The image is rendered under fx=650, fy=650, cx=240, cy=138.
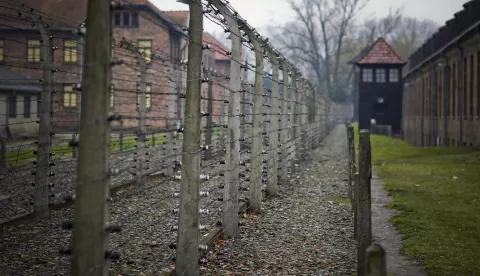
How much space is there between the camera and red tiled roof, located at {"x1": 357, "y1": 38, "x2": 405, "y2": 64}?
50.4 metres

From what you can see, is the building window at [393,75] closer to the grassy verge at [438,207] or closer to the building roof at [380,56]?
the building roof at [380,56]

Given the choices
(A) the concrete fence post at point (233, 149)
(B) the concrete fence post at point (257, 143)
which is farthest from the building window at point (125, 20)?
(A) the concrete fence post at point (233, 149)

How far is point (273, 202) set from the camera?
39.5ft

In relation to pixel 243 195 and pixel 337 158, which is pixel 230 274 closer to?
pixel 243 195

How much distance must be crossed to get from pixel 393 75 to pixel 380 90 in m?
1.83

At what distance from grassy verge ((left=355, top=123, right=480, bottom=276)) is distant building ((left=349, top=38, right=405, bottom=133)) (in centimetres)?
2821

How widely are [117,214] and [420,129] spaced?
3209cm

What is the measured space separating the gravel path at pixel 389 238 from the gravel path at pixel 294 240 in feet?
1.35

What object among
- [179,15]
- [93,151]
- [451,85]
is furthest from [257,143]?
[179,15]

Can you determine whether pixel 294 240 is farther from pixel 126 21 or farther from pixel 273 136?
pixel 126 21

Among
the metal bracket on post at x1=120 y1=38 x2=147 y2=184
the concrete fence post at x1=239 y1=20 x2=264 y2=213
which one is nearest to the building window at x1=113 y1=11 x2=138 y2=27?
the metal bracket on post at x1=120 y1=38 x2=147 y2=184

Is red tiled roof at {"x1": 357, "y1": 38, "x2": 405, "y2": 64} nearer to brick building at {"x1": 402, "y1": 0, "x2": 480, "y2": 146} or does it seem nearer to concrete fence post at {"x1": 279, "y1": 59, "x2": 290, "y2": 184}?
brick building at {"x1": 402, "y1": 0, "x2": 480, "y2": 146}

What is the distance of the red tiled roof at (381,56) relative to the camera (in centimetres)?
5044

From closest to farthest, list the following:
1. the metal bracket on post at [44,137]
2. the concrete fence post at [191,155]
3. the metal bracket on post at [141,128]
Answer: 1. the concrete fence post at [191,155]
2. the metal bracket on post at [44,137]
3. the metal bracket on post at [141,128]
